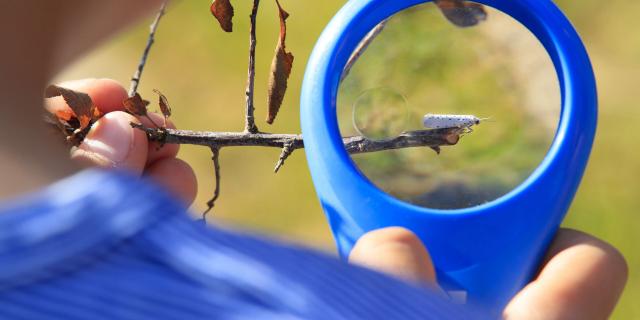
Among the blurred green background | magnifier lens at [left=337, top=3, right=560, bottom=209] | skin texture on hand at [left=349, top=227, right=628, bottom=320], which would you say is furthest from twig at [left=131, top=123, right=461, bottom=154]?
the blurred green background

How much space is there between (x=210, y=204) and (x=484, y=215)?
0.23 meters

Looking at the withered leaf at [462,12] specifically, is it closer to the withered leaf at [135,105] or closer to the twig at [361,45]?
the twig at [361,45]

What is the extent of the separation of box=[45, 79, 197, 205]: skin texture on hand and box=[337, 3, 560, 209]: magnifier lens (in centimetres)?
14

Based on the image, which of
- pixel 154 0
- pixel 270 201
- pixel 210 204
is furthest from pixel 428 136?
pixel 270 201

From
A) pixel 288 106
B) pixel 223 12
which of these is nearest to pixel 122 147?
pixel 223 12

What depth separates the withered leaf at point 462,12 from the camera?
66 centimetres

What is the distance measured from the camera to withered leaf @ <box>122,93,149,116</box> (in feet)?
2.09

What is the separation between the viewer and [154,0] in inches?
15.9

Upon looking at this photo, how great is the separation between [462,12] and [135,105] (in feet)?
0.87

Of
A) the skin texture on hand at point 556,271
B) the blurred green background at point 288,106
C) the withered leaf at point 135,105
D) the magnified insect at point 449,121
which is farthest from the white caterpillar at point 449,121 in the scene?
the blurred green background at point 288,106

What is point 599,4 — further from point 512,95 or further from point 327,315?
point 327,315

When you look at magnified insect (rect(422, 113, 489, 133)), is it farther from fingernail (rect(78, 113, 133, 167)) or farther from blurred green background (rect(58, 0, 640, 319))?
blurred green background (rect(58, 0, 640, 319))

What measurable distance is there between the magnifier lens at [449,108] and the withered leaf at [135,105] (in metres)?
0.15

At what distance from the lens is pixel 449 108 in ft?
2.20
